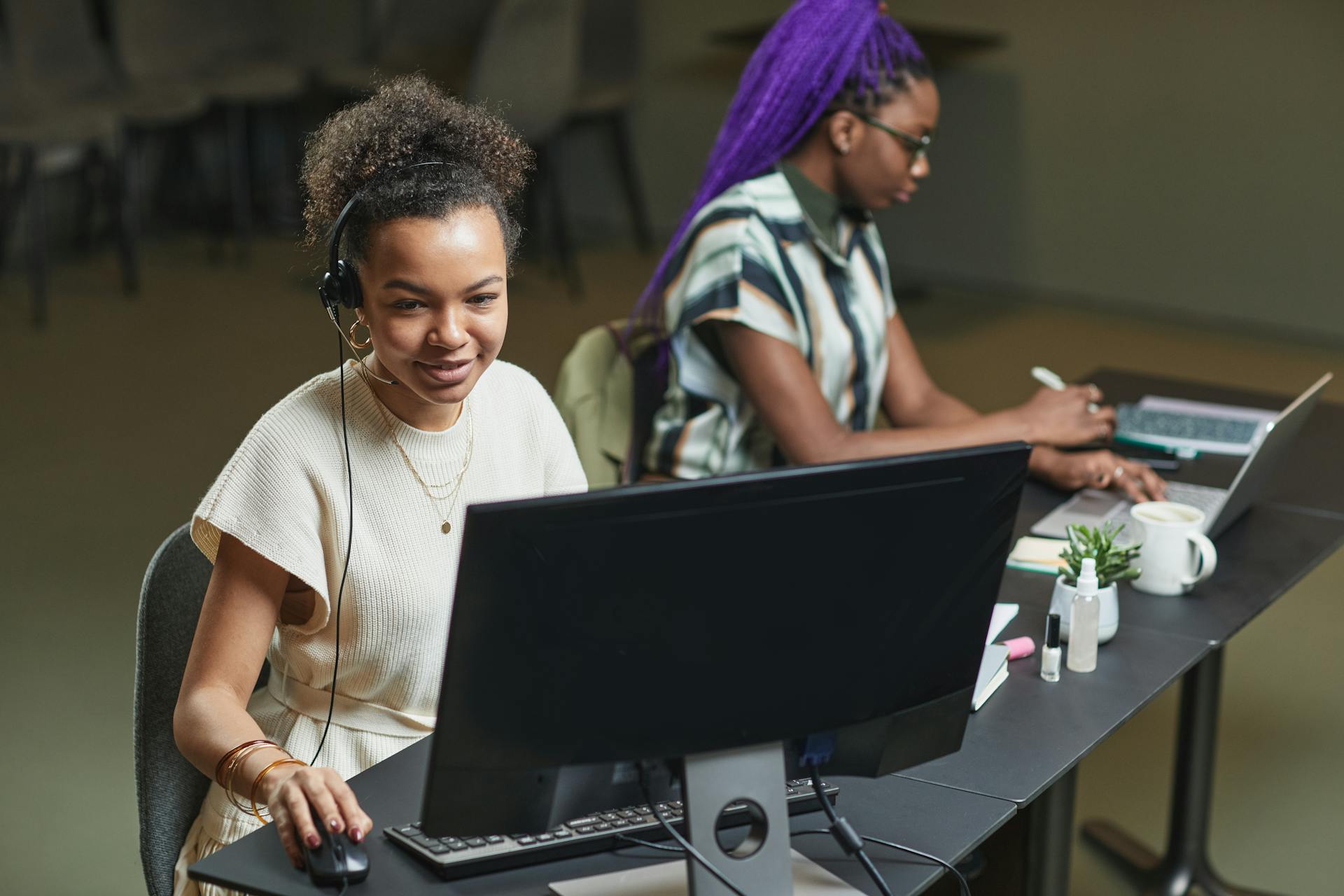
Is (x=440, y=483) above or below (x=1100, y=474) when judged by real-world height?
above

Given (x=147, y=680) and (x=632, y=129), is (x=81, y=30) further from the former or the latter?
(x=147, y=680)

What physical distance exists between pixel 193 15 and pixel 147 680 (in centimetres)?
511

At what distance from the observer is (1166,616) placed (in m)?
1.78

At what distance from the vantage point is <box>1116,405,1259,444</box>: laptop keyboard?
2.36 metres

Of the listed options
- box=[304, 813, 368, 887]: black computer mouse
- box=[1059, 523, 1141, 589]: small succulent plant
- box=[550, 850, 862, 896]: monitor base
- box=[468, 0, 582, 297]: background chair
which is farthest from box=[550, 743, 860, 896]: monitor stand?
box=[468, 0, 582, 297]: background chair

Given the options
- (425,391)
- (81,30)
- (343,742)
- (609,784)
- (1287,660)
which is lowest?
(1287,660)

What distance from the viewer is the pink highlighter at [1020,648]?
1653 mm

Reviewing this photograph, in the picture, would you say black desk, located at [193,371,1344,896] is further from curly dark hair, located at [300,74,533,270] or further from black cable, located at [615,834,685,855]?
curly dark hair, located at [300,74,533,270]

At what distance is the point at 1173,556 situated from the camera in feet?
6.01

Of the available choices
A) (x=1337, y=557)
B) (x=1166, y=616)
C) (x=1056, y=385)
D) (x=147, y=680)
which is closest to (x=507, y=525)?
(x=147, y=680)

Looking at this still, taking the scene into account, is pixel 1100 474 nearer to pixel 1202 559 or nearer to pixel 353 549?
pixel 1202 559

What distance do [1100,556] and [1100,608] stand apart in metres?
0.10

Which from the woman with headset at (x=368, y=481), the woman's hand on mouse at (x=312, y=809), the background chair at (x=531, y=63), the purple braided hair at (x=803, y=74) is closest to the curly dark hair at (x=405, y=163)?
the woman with headset at (x=368, y=481)

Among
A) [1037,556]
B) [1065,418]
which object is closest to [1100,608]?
[1037,556]
